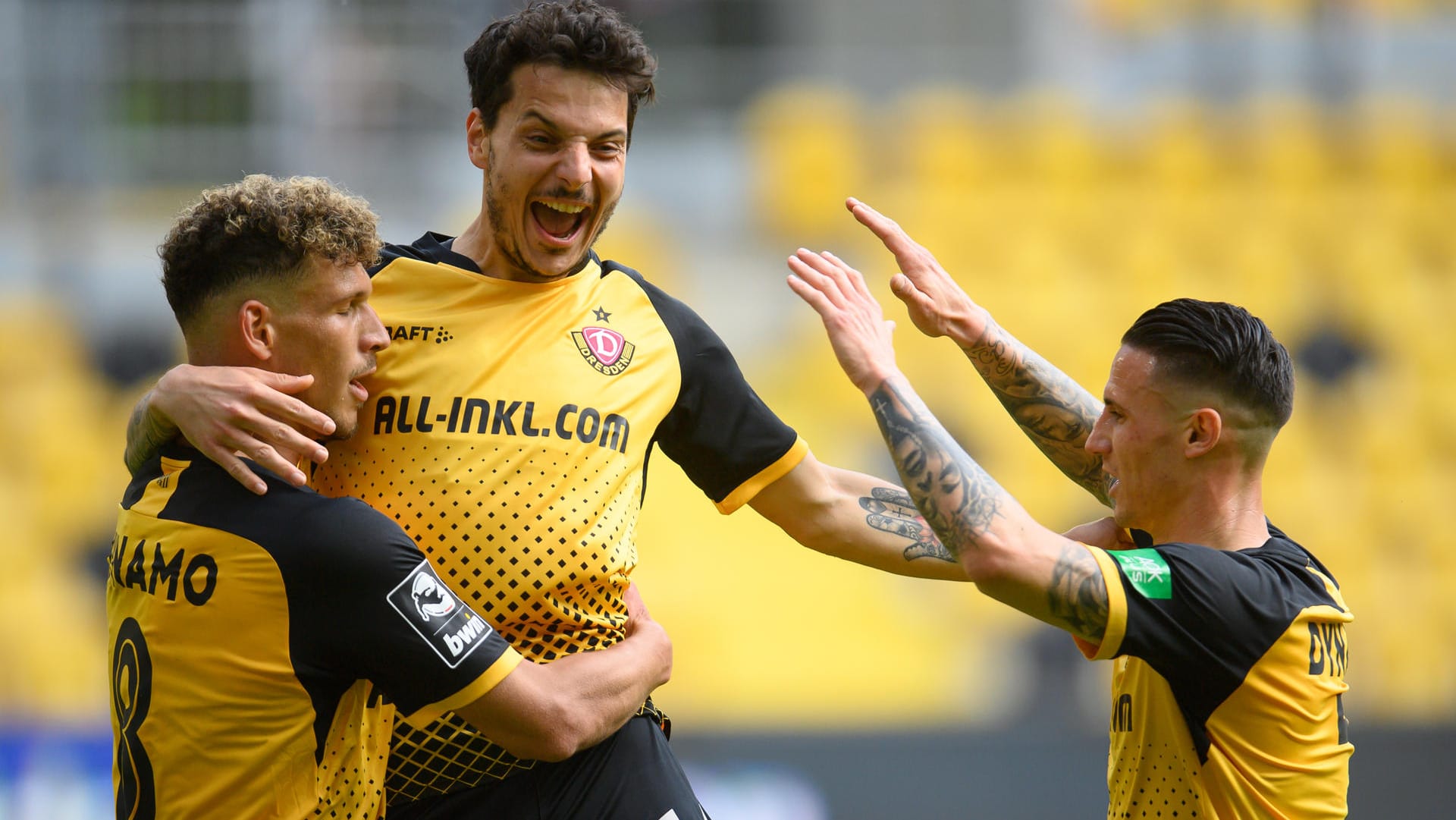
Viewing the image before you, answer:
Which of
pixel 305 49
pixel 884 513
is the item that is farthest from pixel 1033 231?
pixel 884 513

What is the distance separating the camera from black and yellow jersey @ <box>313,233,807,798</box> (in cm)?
320

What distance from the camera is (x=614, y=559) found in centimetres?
331

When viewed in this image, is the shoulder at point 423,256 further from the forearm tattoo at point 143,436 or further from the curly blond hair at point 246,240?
the forearm tattoo at point 143,436

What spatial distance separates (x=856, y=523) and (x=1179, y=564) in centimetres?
97

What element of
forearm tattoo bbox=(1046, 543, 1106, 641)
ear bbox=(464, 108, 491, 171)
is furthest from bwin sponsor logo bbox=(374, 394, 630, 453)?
forearm tattoo bbox=(1046, 543, 1106, 641)

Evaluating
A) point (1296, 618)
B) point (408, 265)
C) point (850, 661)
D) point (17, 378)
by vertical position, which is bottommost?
point (850, 661)

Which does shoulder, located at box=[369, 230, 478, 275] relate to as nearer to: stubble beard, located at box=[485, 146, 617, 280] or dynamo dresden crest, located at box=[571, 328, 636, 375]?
stubble beard, located at box=[485, 146, 617, 280]

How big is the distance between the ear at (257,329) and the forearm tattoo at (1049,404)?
179 centimetres

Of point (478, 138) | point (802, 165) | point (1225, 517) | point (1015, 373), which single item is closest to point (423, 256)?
point (478, 138)

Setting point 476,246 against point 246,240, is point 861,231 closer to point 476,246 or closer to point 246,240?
point 476,246

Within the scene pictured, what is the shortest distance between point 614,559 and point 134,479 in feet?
3.33

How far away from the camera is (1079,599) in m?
3.04

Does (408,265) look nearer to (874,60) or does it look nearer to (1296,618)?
(1296,618)

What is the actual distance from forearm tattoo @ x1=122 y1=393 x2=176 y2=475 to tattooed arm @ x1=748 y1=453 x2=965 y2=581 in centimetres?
143
